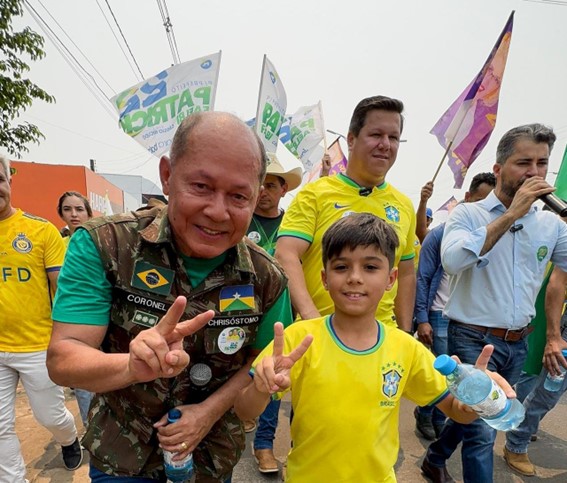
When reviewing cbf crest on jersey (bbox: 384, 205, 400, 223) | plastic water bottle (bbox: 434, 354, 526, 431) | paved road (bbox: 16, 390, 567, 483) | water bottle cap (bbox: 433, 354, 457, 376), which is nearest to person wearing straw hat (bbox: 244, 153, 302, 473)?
paved road (bbox: 16, 390, 567, 483)

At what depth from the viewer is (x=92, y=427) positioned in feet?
4.80

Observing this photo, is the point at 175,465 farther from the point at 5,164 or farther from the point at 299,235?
the point at 5,164

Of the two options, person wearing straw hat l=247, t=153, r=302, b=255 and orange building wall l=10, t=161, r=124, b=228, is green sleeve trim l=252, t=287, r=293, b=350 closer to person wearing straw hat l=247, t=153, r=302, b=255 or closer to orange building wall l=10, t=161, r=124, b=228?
person wearing straw hat l=247, t=153, r=302, b=255

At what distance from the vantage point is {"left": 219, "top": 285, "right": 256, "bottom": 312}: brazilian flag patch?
145cm

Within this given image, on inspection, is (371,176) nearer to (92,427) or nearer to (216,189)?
(216,189)

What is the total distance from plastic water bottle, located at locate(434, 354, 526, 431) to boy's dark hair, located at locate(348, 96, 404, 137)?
157 cm

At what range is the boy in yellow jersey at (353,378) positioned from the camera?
4.90ft

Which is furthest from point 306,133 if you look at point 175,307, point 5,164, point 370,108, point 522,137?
point 175,307

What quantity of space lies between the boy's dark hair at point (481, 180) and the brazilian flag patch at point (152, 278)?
3840 millimetres

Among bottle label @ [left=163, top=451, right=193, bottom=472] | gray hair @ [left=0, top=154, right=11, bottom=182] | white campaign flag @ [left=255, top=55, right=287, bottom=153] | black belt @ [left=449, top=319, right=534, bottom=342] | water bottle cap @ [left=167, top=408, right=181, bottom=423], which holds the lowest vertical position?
black belt @ [left=449, top=319, right=534, bottom=342]

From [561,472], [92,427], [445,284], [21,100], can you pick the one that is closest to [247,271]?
[92,427]

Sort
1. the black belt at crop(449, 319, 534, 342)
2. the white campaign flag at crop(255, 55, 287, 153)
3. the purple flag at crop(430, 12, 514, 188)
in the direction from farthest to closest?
the white campaign flag at crop(255, 55, 287, 153), the purple flag at crop(430, 12, 514, 188), the black belt at crop(449, 319, 534, 342)

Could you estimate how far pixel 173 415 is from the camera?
→ 1370 millimetres

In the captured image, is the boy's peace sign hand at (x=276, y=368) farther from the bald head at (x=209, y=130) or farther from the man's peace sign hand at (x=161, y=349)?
the bald head at (x=209, y=130)
